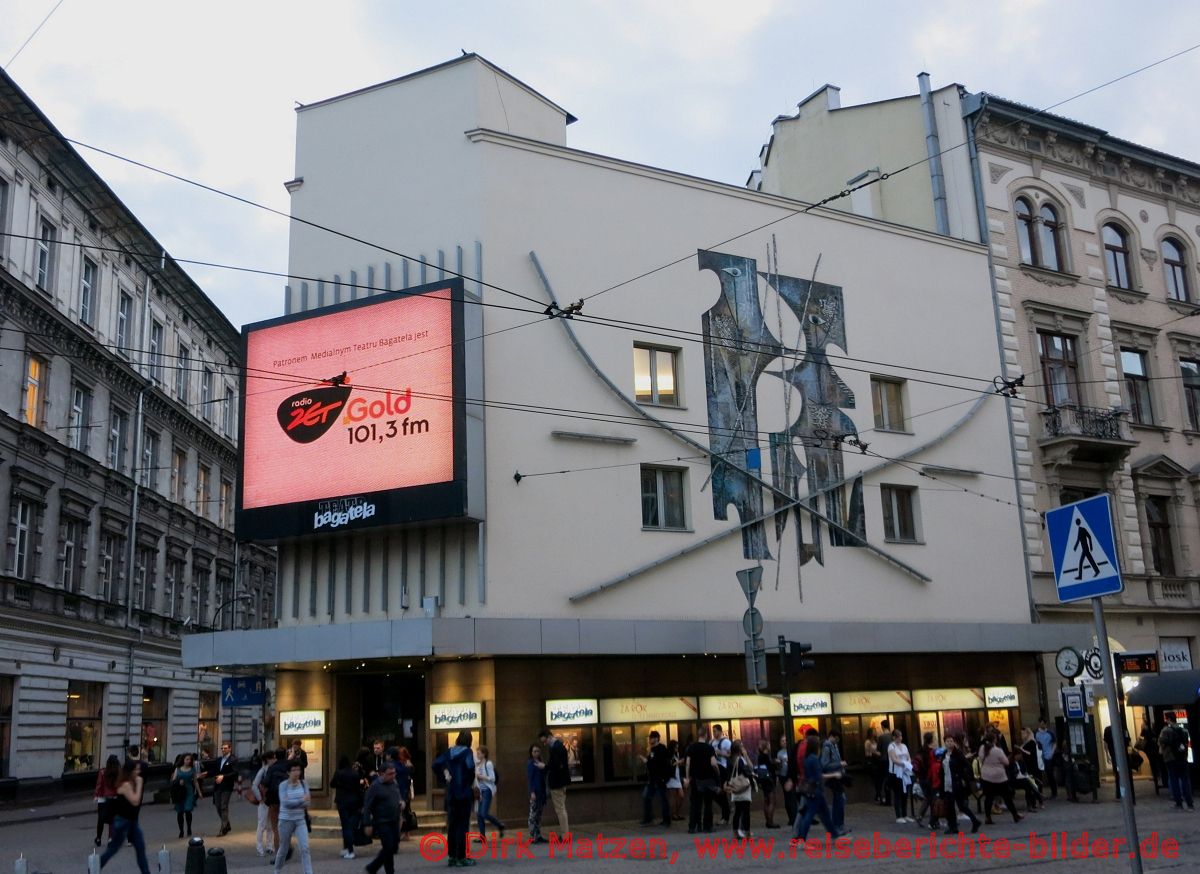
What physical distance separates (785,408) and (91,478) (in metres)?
23.0

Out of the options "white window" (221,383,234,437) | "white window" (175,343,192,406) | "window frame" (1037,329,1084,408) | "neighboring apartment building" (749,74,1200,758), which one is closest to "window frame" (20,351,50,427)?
"white window" (175,343,192,406)

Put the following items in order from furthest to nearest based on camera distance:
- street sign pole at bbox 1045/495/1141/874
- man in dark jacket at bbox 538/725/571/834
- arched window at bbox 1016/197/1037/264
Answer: arched window at bbox 1016/197/1037/264 < man in dark jacket at bbox 538/725/571/834 < street sign pole at bbox 1045/495/1141/874

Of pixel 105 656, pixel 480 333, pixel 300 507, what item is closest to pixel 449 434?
pixel 480 333

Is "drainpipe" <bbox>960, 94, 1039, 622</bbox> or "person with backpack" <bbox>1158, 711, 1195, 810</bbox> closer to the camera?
"person with backpack" <bbox>1158, 711, 1195, 810</bbox>

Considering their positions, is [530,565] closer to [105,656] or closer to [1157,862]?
[1157,862]

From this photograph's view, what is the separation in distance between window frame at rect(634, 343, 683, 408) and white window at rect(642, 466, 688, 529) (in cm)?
141

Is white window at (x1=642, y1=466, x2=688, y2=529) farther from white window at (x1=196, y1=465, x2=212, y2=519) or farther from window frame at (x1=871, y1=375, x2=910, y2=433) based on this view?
white window at (x1=196, y1=465, x2=212, y2=519)

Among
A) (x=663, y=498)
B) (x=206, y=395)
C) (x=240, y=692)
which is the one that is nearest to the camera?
(x=663, y=498)

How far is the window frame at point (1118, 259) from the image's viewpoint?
34.1 m

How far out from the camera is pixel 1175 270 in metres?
35.9

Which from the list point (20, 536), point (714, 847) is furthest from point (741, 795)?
point (20, 536)

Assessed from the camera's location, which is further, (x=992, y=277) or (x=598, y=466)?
(x=992, y=277)

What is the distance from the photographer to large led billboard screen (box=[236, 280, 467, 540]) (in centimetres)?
2209

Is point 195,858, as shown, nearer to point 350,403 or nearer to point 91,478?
point 350,403
